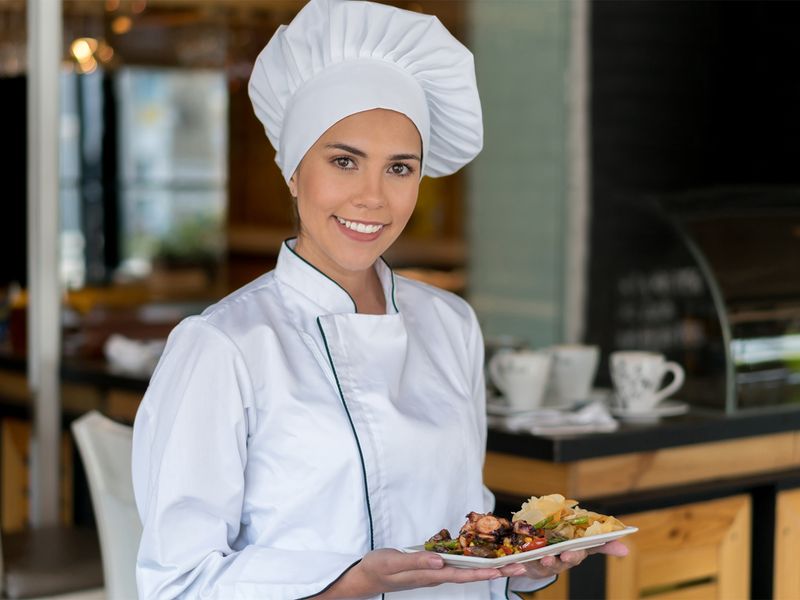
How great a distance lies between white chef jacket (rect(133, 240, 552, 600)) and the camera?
153 centimetres

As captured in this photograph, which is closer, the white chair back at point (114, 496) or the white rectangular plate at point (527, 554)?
the white rectangular plate at point (527, 554)

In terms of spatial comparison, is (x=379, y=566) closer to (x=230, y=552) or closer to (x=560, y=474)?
(x=230, y=552)

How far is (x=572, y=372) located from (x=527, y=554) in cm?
134

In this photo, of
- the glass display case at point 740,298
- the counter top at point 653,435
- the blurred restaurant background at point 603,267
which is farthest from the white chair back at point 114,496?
the glass display case at point 740,298

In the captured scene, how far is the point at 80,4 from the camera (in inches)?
163

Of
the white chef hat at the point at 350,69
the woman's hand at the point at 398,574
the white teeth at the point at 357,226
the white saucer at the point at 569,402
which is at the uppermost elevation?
the white chef hat at the point at 350,69

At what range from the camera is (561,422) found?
2.55 metres

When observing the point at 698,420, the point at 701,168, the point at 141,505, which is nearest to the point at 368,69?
the point at 141,505

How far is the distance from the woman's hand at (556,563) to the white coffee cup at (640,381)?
1.03 m

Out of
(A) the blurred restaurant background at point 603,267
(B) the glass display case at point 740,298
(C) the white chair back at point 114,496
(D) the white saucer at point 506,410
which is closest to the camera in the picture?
(C) the white chair back at point 114,496

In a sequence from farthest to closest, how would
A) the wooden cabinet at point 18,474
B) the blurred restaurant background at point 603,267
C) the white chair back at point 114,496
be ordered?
the wooden cabinet at point 18,474, the blurred restaurant background at point 603,267, the white chair back at point 114,496

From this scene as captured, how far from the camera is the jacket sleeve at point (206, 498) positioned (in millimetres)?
1523

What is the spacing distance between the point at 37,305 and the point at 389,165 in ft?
6.81

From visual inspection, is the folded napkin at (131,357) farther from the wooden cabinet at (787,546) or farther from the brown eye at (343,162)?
the brown eye at (343,162)
